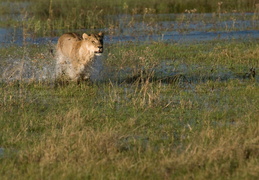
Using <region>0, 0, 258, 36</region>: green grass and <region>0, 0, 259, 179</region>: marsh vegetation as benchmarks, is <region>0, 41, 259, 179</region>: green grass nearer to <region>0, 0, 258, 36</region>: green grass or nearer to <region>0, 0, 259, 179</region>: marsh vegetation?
<region>0, 0, 259, 179</region>: marsh vegetation

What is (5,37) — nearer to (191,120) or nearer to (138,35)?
(138,35)

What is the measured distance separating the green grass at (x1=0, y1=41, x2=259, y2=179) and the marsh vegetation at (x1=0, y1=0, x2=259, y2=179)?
0.05 feet

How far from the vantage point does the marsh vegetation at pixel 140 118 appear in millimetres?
6270

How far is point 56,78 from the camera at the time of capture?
40.0 feet

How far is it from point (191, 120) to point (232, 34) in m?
12.0

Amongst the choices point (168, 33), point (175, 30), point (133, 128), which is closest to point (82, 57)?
point (133, 128)

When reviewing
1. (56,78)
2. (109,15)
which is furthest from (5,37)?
(56,78)

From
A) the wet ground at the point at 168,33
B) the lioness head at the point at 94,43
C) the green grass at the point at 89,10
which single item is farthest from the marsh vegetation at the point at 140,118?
the green grass at the point at 89,10

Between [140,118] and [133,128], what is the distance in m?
0.60

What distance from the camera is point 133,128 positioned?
8141 mm

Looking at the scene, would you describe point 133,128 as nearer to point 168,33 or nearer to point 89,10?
point 168,33

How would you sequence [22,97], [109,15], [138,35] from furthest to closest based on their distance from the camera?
1. [109,15]
2. [138,35]
3. [22,97]

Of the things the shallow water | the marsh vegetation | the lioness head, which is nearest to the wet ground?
the shallow water

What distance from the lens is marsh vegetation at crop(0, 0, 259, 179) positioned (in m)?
6.27
